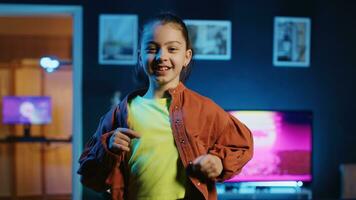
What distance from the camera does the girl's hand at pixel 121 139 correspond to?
→ 737mm

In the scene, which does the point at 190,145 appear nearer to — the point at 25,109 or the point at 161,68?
the point at 161,68

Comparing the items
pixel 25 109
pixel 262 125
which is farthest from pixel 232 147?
pixel 25 109

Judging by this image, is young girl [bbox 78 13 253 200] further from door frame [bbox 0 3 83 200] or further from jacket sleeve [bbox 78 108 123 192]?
door frame [bbox 0 3 83 200]

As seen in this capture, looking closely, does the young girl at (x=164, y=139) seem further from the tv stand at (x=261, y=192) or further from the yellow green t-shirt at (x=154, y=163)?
the tv stand at (x=261, y=192)

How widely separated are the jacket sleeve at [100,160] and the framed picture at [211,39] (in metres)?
2.35

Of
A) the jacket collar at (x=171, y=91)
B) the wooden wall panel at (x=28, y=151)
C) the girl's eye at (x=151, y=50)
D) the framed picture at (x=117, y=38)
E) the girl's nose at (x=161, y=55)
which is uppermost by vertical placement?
the framed picture at (x=117, y=38)

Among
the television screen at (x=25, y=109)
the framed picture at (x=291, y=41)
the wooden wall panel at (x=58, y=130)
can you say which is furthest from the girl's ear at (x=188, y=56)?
A: the wooden wall panel at (x=58, y=130)

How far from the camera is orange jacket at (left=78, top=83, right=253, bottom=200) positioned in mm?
762

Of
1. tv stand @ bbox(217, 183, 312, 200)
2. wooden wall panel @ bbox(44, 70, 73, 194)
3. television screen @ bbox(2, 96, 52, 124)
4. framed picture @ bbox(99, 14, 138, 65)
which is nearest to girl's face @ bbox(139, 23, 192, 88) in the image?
tv stand @ bbox(217, 183, 312, 200)

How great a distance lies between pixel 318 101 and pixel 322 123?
17cm

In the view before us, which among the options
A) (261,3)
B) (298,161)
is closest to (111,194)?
(298,161)

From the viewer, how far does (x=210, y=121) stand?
796mm

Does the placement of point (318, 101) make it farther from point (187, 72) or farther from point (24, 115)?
→ point (24, 115)

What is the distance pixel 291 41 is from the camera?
323cm
